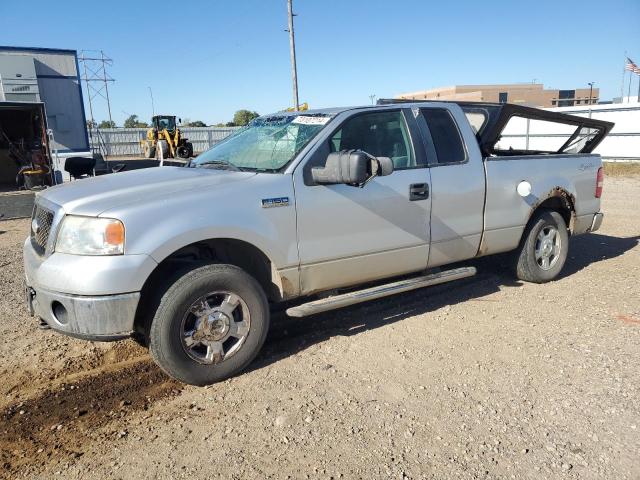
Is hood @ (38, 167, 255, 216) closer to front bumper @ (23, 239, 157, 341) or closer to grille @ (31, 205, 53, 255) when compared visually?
grille @ (31, 205, 53, 255)

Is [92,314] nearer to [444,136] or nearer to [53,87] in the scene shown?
[444,136]

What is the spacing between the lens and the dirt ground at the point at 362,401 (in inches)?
109

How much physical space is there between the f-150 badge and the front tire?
3.05 meters

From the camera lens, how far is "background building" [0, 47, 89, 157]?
16734 mm

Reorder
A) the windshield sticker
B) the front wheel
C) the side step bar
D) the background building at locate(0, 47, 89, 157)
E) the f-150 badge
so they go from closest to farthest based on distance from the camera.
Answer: the front wheel, the f-150 badge, the side step bar, the windshield sticker, the background building at locate(0, 47, 89, 157)

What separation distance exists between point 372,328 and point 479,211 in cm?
152

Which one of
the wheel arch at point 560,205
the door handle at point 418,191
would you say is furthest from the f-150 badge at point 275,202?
the wheel arch at point 560,205

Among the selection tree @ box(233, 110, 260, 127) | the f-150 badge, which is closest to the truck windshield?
the f-150 badge

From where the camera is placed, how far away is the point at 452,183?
4.65 metres

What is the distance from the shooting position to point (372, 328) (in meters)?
4.56

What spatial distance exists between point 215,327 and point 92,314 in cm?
80

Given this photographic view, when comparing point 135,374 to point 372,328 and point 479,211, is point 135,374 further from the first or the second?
point 479,211

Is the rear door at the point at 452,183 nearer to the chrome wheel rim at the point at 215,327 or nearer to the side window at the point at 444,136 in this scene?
the side window at the point at 444,136

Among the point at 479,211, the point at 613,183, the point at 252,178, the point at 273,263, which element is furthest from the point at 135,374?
the point at 613,183
